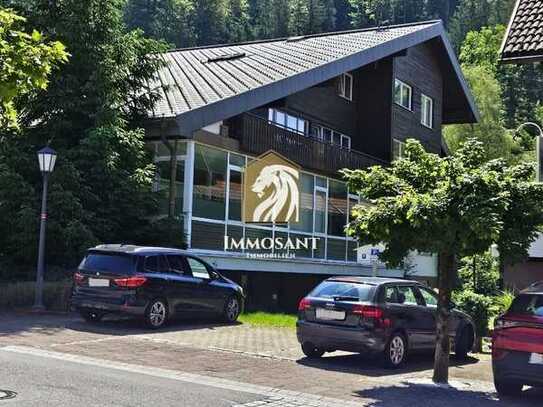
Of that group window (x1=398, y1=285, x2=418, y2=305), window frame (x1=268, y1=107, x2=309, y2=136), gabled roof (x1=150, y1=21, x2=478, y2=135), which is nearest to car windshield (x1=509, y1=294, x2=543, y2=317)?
window (x1=398, y1=285, x2=418, y2=305)

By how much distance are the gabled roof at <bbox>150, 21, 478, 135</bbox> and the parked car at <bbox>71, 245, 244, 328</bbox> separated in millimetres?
5274

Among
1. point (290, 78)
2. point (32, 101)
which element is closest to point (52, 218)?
point (32, 101)

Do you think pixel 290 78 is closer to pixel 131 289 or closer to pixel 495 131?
pixel 131 289

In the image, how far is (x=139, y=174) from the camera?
19047mm

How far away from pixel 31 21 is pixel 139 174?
204 inches

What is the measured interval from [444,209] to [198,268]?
6.94 m

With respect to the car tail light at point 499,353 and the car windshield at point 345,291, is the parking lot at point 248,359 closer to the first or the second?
the car tail light at point 499,353

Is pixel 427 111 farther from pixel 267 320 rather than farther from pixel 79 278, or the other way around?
pixel 79 278

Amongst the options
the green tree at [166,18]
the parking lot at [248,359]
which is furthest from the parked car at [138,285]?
the green tree at [166,18]

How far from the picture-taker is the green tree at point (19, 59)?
5570mm

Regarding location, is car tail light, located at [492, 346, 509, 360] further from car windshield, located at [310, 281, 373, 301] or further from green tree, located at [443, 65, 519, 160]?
green tree, located at [443, 65, 519, 160]

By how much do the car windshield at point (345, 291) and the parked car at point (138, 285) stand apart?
11.3ft

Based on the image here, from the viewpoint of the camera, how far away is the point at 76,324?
1468 cm

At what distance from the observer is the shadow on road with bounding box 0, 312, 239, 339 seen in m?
13.8
